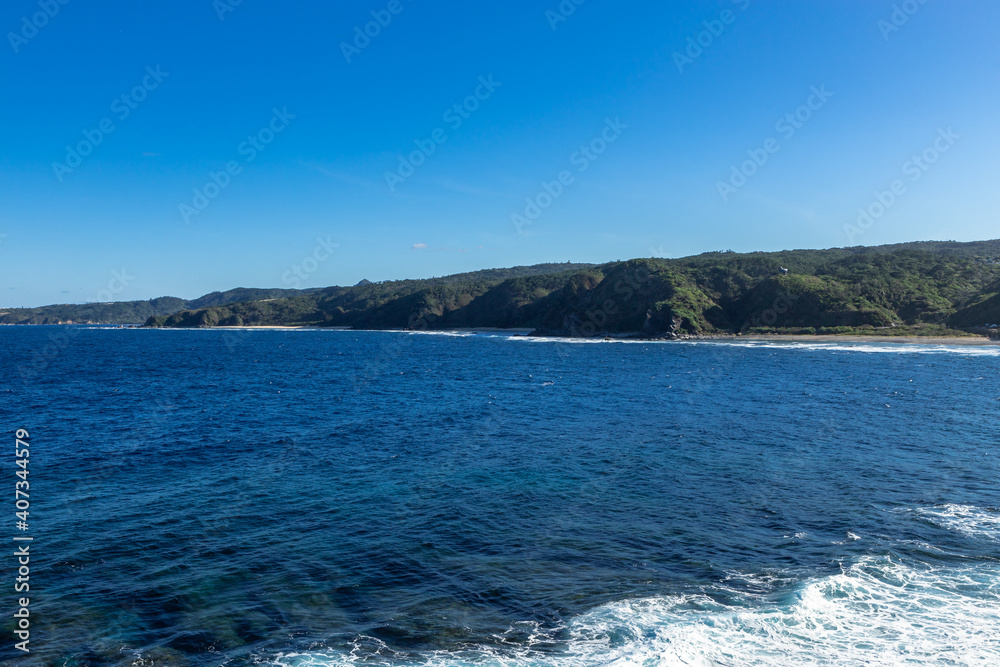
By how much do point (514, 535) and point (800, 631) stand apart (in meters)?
10.2

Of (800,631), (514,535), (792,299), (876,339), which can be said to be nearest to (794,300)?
(792,299)

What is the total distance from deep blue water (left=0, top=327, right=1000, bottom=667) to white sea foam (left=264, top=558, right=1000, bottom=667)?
0.08 m

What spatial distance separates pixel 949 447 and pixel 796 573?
928 inches

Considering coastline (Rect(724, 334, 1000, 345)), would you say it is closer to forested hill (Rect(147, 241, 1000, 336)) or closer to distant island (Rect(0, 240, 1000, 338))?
distant island (Rect(0, 240, 1000, 338))

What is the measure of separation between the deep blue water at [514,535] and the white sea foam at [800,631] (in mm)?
77

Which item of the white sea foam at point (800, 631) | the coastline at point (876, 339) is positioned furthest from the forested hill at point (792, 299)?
the white sea foam at point (800, 631)

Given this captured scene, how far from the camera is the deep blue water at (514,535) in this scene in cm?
1495

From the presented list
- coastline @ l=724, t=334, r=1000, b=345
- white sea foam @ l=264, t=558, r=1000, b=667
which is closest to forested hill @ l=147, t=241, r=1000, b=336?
coastline @ l=724, t=334, r=1000, b=345

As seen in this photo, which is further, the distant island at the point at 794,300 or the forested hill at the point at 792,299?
the forested hill at the point at 792,299

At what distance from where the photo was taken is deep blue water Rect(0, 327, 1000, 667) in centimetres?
1495

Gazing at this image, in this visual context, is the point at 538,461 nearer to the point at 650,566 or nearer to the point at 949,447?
the point at 650,566

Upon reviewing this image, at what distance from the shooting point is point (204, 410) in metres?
49.4

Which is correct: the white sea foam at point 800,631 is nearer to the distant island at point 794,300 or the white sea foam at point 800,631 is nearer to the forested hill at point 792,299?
the distant island at point 794,300

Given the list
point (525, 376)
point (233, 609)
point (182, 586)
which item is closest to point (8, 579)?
point (182, 586)
